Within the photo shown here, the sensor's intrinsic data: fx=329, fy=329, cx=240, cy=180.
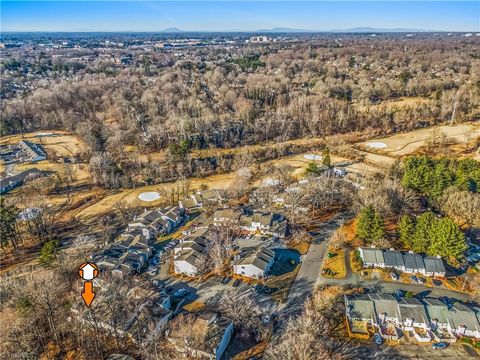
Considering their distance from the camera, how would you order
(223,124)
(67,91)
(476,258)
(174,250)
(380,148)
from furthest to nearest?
1. (67,91)
2. (223,124)
3. (380,148)
4. (174,250)
5. (476,258)

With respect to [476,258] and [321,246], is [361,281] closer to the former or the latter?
[321,246]

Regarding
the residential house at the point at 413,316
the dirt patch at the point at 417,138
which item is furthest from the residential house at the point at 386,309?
the dirt patch at the point at 417,138

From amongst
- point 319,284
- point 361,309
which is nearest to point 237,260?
point 319,284

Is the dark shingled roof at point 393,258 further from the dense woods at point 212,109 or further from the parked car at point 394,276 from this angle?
the dense woods at point 212,109

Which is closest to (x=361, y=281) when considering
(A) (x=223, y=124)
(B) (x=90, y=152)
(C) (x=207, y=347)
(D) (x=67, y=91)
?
(C) (x=207, y=347)

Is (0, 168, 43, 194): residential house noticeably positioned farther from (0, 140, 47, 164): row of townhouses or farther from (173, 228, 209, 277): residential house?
(173, 228, 209, 277): residential house
